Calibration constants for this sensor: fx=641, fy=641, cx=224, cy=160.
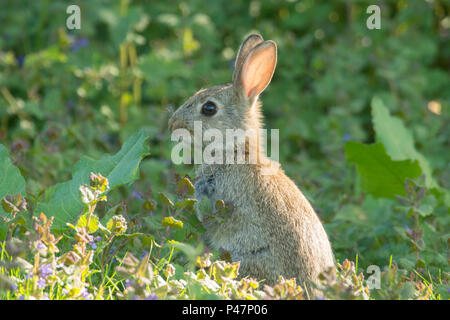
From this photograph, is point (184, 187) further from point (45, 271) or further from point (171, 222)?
point (45, 271)

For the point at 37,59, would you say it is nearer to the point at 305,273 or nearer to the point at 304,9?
the point at 304,9

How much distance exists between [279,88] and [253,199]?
3.74 meters

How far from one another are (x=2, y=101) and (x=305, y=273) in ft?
13.5

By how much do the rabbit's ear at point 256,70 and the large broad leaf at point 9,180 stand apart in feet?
5.30

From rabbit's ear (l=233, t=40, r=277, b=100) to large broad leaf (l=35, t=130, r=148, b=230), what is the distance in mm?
858

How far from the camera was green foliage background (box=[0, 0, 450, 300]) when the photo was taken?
5.27 metres

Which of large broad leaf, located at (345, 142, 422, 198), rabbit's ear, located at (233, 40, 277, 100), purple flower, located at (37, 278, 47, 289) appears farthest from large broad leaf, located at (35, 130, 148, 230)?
large broad leaf, located at (345, 142, 422, 198)

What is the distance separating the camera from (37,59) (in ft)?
22.1

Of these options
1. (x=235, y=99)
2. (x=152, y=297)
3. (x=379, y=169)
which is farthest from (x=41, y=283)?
(x=379, y=169)

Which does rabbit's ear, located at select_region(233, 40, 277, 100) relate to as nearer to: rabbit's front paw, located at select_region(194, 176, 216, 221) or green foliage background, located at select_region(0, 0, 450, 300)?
rabbit's front paw, located at select_region(194, 176, 216, 221)

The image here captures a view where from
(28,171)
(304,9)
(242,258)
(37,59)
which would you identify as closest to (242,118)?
(242,258)

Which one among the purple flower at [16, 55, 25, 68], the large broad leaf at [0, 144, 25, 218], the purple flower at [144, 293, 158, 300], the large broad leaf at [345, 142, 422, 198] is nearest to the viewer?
the purple flower at [144, 293, 158, 300]

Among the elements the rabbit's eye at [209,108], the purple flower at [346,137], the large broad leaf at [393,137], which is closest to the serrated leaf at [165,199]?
the rabbit's eye at [209,108]

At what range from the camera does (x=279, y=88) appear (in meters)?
7.67
